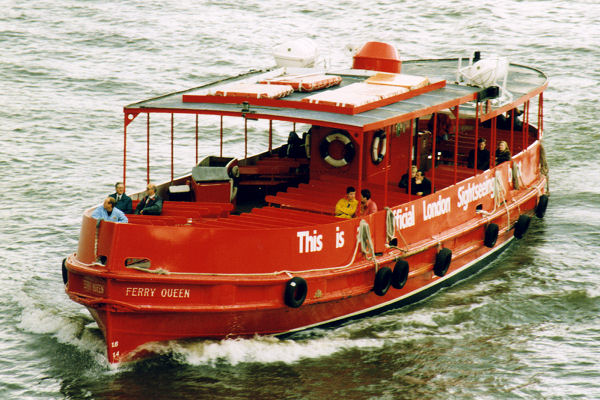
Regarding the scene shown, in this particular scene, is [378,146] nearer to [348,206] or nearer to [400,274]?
[348,206]

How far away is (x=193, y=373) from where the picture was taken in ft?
46.1

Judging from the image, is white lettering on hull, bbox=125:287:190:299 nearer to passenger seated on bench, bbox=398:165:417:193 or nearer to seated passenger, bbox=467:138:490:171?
passenger seated on bench, bbox=398:165:417:193

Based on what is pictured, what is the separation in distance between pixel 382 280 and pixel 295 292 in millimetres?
1798

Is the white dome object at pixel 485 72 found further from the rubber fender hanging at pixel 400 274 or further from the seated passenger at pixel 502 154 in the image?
the rubber fender hanging at pixel 400 274

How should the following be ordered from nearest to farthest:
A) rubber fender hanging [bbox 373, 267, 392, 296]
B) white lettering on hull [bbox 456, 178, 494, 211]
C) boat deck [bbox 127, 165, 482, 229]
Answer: boat deck [bbox 127, 165, 482, 229] → rubber fender hanging [bbox 373, 267, 392, 296] → white lettering on hull [bbox 456, 178, 494, 211]

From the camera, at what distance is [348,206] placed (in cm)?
1513

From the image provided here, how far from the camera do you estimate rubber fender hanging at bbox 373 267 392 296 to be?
49.3 ft

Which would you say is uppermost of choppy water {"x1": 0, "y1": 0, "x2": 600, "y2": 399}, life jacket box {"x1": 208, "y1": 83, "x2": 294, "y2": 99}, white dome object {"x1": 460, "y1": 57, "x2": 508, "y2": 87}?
white dome object {"x1": 460, "y1": 57, "x2": 508, "y2": 87}

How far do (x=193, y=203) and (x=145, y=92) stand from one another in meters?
15.7

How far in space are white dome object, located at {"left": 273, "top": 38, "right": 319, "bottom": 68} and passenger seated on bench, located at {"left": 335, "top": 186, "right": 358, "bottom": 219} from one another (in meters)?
4.60

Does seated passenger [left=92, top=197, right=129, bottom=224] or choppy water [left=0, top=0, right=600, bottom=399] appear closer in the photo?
seated passenger [left=92, top=197, right=129, bottom=224]

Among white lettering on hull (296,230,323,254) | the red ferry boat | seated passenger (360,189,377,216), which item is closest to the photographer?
the red ferry boat

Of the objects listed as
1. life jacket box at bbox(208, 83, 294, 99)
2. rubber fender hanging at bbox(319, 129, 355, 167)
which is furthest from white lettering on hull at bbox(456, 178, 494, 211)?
life jacket box at bbox(208, 83, 294, 99)

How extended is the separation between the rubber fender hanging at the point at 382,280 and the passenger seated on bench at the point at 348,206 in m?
0.99
